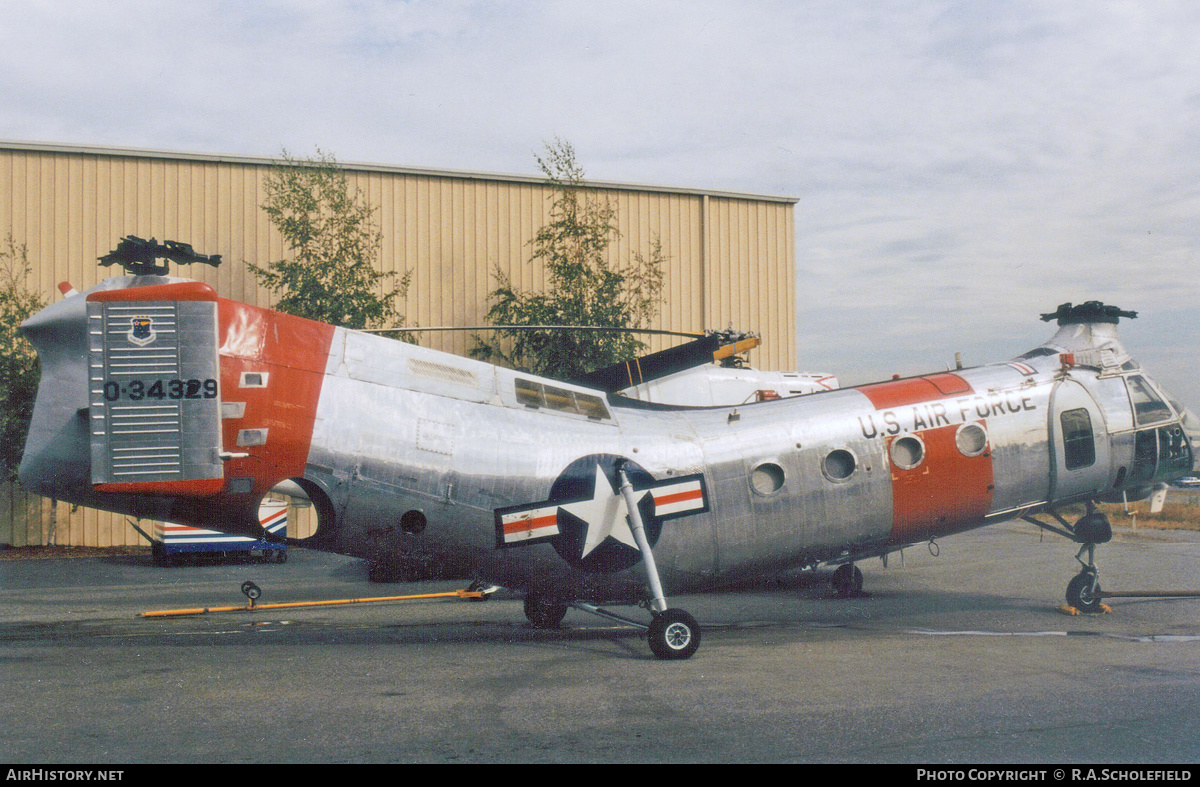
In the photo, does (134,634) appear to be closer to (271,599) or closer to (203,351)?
(271,599)

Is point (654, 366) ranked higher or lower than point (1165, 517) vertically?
higher

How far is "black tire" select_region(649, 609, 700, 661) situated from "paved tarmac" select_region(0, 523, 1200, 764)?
0.17 meters

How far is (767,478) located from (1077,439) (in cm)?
479

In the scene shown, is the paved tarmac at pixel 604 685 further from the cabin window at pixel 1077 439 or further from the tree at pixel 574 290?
the tree at pixel 574 290

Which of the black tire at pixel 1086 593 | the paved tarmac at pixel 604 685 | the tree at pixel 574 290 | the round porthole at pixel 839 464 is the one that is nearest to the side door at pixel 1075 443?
the black tire at pixel 1086 593

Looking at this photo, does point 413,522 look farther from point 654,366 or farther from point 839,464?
point 839,464

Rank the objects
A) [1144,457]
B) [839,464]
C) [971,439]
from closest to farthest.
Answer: [839,464], [971,439], [1144,457]

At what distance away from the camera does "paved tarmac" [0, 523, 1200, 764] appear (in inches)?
243

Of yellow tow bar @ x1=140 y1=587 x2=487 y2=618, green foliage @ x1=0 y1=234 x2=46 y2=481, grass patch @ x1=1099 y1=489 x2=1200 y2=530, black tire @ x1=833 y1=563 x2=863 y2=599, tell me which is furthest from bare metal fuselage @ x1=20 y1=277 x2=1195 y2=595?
grass patch @ x1=1099 y1=489 x2=1200 y2=530

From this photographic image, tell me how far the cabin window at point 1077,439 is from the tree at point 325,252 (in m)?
18.9

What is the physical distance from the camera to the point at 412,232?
28.0 m

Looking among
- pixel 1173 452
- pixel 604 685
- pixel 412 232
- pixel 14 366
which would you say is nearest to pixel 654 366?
pixel 604 685
